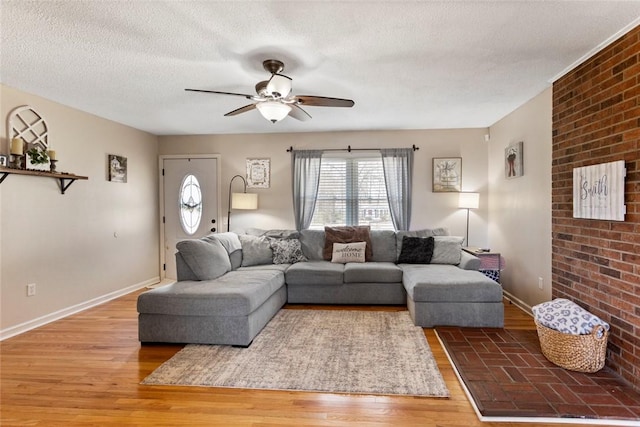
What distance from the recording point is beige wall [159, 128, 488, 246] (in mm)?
5129

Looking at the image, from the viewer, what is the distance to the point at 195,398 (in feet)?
7.18

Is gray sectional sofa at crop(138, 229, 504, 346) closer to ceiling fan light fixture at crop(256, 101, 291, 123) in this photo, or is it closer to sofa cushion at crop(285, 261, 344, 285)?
sofa cushion at crop(285, 261, 344, 285)

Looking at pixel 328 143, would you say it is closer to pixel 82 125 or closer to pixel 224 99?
pixel 224 99

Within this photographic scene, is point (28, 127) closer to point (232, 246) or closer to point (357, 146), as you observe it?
point (232, 246)

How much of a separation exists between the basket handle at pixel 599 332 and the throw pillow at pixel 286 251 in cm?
310

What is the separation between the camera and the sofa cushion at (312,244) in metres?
4.71

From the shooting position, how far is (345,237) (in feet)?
15.4

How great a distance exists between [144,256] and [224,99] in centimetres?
295

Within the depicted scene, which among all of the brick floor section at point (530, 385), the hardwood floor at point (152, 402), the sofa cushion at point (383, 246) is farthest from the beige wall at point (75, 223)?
the brick floor section at point (530, 385)

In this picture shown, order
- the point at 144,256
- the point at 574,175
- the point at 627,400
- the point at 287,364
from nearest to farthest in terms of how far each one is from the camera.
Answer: the point at 627,400
the point at 287,364
the point at 574,175
the point at 144,256

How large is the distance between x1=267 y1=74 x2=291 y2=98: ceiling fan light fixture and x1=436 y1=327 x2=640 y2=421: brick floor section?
2.45 m

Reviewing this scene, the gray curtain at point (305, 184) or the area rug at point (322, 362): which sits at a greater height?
the gray curtain at point (305, 184)

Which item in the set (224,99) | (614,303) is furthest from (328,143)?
(614,303)

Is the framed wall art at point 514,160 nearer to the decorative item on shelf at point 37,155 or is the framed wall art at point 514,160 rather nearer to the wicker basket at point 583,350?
the wicker basket at point 583,350
